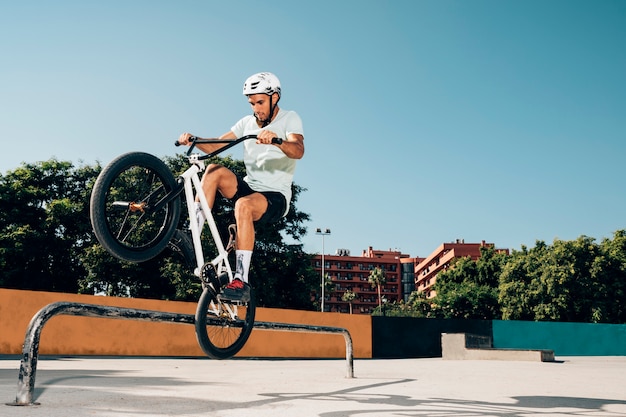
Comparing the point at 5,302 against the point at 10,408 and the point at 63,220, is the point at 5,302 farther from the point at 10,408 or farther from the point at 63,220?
the point at 63,220

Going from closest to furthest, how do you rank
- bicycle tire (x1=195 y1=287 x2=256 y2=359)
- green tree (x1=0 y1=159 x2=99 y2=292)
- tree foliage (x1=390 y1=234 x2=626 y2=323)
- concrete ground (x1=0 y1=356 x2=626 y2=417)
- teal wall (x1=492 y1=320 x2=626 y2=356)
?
bicycle tire (x1=195 y1=287 x2=256 y2=359), concrete ground (x1=0 y1=356 x2=626 y2=417), teal wall (x1=492 y1=320 x2=626 y2=356), green tree (x1=0 y1=159 x2=99 y2=292), tree foliage (x1=390 y1=234 x2=626 y2=323)

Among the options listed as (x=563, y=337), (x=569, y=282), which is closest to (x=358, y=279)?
(x=569, y=282)

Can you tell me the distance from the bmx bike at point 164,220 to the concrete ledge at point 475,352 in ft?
67.2

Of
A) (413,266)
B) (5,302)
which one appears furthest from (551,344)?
(413,266)

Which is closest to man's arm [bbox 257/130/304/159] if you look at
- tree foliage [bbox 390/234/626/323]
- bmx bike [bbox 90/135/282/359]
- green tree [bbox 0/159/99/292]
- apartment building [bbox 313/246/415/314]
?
bmx bike [bbox 90/135/282/359]

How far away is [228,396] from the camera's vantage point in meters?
6.86

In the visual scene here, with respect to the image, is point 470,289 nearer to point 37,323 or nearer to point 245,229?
point 245,229

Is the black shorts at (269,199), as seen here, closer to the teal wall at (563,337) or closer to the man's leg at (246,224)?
the man's leg at (246,224)

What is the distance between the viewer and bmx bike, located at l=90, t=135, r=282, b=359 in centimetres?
436

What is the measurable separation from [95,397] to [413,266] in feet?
583

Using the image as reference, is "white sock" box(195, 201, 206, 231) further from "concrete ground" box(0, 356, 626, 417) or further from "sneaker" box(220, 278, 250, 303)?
"concrete ground" box(0, 356, 626, 417)

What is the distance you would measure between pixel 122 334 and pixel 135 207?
19.1 metres

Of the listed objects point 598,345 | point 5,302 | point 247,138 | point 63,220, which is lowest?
point 598,345

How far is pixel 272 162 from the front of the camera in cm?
548
